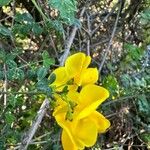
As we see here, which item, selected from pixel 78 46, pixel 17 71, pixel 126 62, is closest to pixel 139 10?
pixel 126 62

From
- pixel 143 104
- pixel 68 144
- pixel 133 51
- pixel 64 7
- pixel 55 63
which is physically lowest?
pixel 143 104

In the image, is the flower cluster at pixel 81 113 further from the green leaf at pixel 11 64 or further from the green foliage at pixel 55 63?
the green foliage at pixel 55 63

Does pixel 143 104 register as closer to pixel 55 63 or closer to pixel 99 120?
pixel 55 63

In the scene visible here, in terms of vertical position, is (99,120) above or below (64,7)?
below

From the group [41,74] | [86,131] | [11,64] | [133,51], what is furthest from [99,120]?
[133,51]

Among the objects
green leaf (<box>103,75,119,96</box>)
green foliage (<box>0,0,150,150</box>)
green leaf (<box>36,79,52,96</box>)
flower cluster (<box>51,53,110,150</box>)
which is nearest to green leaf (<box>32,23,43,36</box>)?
Answer: green foliage (<box>0,0,150,150</box>)

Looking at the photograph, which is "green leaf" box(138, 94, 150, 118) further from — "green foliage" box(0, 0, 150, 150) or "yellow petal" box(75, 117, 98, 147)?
"yellow petal" box(75, 117, 98, 147)

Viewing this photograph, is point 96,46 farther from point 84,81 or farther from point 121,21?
point 84,81
